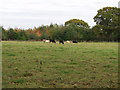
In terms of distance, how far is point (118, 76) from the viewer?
26.8 feet

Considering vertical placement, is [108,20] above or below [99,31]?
above

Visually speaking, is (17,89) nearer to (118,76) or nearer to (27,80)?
(27,80)

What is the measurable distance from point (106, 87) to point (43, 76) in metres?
2.38

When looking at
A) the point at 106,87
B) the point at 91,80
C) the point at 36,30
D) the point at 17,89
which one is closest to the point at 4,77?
the point at 17,89

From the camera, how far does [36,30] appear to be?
78.0 metres

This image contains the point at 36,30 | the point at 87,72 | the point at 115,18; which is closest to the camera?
the point at 87,72

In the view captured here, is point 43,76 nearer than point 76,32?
Yes

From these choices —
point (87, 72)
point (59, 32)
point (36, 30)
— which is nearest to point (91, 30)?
point (59, 32)

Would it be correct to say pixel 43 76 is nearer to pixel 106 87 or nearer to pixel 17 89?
pixel 17 89

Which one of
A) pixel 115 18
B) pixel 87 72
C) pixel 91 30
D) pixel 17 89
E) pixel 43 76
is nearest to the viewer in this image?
pixel 17 89

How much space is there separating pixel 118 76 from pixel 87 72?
4.08ft

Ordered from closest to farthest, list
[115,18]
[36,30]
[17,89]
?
[17,89], [115,18], [36,30]

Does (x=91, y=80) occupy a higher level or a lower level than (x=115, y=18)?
lower

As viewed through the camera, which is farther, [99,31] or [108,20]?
[108,20]
